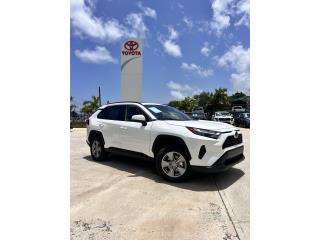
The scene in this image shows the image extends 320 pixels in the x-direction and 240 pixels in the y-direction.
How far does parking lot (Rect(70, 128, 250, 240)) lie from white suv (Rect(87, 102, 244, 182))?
1.31 ft

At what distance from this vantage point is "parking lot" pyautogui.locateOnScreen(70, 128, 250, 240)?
2.97 m

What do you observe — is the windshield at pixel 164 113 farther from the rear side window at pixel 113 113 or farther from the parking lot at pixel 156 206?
the parking lot at pixel 156 206

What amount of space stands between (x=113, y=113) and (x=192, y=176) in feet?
8.21

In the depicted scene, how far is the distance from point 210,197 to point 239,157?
54.0 inches

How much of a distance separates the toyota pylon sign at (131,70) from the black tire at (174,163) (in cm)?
1459

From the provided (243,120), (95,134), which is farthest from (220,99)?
(95,134)

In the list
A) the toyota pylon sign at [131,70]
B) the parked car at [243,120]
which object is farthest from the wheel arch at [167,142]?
the parked car at [243,120]

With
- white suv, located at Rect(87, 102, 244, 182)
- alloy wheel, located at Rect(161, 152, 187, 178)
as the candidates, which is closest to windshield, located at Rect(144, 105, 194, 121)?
white suv, located at Rect(87, 102, 244, 182)

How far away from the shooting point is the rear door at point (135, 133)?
17.4ft

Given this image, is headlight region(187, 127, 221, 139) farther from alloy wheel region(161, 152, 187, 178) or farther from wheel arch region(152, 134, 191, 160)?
alloy wheel region(161, 152, 187, 178)

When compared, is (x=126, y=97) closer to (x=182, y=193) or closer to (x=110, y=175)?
(x=110, y=175)

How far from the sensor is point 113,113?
6.42 meters
